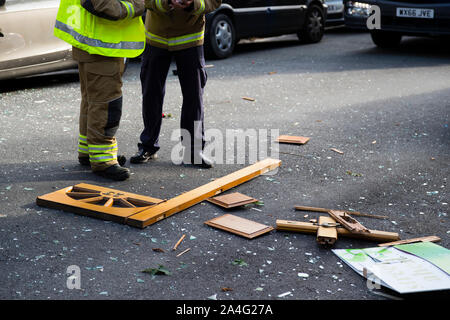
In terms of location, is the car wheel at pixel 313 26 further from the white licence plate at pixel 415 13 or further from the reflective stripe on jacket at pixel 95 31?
the reflective stripe on jacket at pixel 95 31

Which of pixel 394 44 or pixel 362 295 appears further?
pixel 394 44

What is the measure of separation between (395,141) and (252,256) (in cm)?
300

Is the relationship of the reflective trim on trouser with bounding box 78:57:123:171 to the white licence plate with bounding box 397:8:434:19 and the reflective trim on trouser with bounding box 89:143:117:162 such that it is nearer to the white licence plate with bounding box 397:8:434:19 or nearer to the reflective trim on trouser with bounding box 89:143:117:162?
the reflective trim on trouser with bounding box 89:143:117:162

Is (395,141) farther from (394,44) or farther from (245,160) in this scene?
(394,44)

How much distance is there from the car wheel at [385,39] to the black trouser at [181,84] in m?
7.56

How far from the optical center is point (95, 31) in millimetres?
4641

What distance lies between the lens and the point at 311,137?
618 cm

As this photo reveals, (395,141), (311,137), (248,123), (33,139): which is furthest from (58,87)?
(395,141)

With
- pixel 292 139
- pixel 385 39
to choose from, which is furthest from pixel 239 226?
pixel 385 39

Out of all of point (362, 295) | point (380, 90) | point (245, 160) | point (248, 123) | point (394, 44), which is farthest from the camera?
point (394, 44)

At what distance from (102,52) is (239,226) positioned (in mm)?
1730

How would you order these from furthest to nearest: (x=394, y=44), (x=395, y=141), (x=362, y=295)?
1. (x=394, y=44)
2. (x=395, y=141)
3. (x=362, y=295)

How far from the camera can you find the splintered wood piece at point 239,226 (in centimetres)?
384

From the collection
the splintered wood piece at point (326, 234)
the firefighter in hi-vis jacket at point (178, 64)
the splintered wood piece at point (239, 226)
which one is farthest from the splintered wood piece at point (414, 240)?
the firefighter in hi-vis jacket at point (178, 64)
